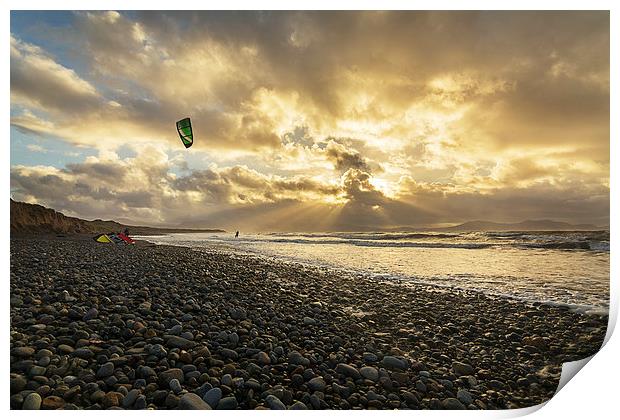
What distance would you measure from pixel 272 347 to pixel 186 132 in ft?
14.2

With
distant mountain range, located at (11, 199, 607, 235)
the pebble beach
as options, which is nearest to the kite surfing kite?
the pebble beach

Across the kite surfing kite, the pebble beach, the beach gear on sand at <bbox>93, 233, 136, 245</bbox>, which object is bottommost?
the pebble beach

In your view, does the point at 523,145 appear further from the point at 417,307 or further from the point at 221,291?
the point at 221,291

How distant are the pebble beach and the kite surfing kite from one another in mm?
2424

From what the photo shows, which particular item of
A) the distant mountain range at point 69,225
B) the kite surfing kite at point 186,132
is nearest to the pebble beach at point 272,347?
the kite surfing kite at point 186,132

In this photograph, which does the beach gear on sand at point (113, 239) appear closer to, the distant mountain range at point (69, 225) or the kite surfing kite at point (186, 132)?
the distant mountain range at point (69, 225)

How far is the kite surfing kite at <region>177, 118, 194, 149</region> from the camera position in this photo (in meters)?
5.95

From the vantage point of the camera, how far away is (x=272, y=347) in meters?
3.02

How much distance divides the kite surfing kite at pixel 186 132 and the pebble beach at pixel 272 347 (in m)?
2.42

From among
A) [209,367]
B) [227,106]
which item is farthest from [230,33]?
[209,367]

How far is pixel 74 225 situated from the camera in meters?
15.8

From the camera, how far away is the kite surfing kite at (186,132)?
234 inches

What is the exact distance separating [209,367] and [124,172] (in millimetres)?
5092

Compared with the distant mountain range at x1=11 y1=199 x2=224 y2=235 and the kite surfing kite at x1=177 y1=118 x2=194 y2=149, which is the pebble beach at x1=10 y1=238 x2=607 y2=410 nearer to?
the kite surfing kite at x1=177 y1=118 x2=194 y2=149
